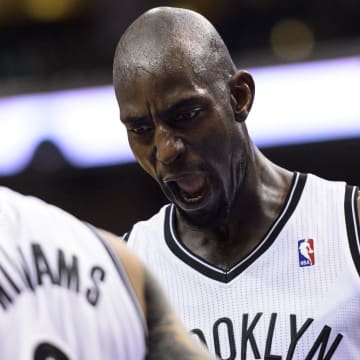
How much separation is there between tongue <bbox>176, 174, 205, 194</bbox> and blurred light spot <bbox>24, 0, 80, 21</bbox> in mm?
7075

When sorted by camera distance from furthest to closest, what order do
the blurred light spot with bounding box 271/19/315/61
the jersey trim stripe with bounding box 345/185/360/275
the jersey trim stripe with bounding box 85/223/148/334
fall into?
1. the blurred light spot with bounding box 271/19/315/61
2. the jersey trim stripe with bounding box 345/185/360/275
3. the jersey trim stripe with bounding box 85/223/148/334

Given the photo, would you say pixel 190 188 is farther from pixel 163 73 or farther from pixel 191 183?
pixel 163 73

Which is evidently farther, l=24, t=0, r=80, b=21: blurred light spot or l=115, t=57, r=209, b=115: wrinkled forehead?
l=24, t=0, r=80, b=21: blurred light spot

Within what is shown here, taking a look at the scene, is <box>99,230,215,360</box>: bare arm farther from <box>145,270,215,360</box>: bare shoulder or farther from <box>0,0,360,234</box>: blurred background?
<box>0,0,360,234</box>: blurred background

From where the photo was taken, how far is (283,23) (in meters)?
9.62

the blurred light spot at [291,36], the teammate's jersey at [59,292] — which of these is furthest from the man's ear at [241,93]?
the blurred light spot at [291,36]

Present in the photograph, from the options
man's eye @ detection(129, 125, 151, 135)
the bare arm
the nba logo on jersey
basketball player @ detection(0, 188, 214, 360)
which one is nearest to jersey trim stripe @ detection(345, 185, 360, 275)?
the nba logo on jersey

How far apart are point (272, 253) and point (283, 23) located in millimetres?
6346

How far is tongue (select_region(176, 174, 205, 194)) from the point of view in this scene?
334 cm

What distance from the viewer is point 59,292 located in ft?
6.69

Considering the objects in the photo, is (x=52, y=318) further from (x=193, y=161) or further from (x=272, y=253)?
(x=272, y=253)

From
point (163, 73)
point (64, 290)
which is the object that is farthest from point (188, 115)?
point (64, 290)

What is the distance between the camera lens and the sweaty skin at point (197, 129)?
3.35 m

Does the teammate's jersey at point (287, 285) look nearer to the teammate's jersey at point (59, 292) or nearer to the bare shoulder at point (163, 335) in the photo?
the bare shoulder at point (163, 335)
